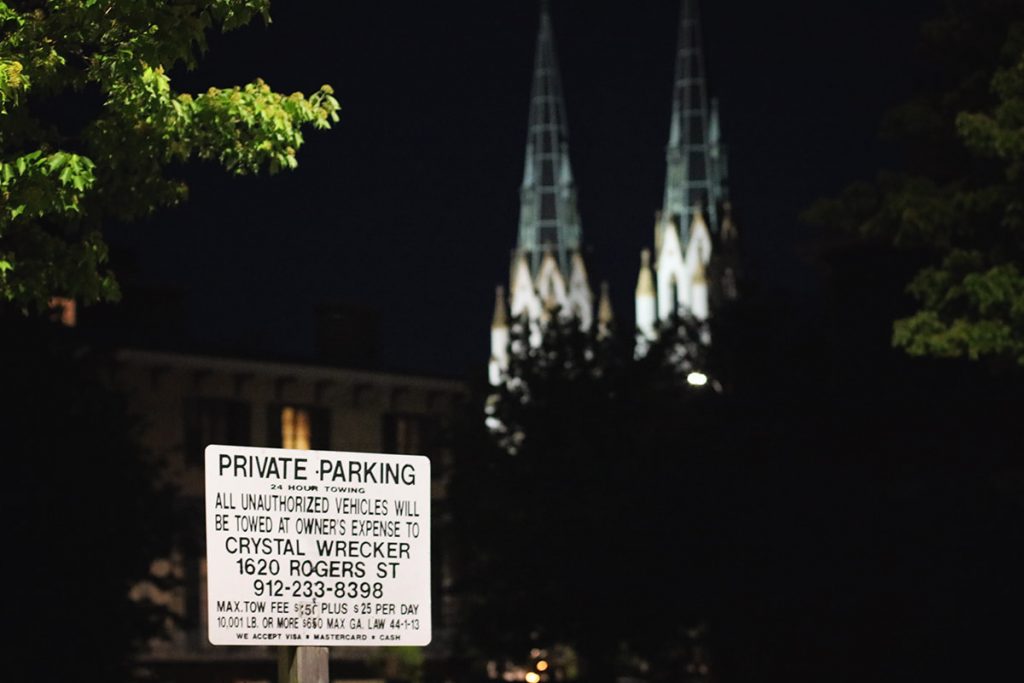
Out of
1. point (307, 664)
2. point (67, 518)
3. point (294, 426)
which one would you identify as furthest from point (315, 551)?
point (294, 426)

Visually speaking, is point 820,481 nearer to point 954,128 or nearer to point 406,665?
point 954,128

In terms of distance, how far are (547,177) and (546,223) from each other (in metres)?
7.93

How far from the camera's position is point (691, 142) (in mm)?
146875

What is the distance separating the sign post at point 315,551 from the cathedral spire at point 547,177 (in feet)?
428

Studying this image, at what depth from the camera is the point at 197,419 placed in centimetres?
6462

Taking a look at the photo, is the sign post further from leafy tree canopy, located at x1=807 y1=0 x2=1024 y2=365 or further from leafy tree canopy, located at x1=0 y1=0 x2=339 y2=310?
leafy tree canopy, located at x1=807 y1=0 x2=1024 y2=365

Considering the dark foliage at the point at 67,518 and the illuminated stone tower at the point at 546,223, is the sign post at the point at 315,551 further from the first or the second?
the illuminated stone tower at the point at 546,223

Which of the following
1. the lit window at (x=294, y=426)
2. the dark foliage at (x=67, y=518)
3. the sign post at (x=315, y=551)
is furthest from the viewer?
the lit window at (x=294, y=426)

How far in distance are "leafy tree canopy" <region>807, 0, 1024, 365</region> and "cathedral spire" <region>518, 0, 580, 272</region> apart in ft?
363

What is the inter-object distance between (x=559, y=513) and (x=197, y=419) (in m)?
17.6

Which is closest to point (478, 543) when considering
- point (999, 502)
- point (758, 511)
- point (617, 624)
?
point (617, 624)

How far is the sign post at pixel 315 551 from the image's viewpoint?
9914 millimetres

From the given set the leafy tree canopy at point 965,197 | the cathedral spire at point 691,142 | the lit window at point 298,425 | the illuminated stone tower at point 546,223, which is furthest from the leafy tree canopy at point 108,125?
the cathedral spire at point 691,142

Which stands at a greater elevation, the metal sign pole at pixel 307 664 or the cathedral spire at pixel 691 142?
the cathedral spire at pixel 691 142
